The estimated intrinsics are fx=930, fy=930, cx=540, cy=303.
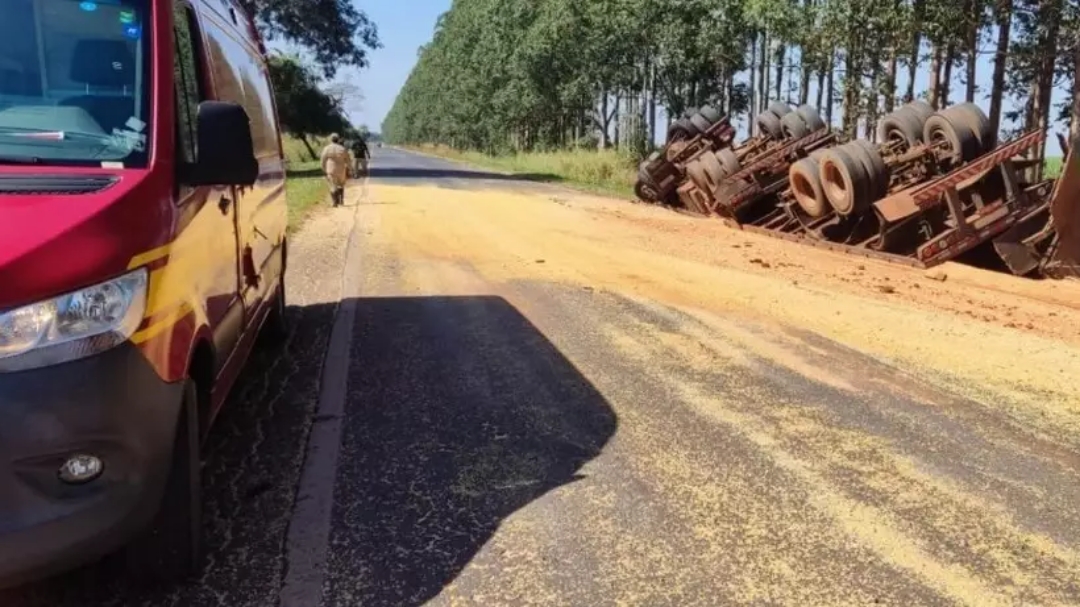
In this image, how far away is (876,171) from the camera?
1236cm

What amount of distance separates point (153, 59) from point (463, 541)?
211 centimetres

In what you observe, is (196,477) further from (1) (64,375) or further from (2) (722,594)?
(2) (722,594)

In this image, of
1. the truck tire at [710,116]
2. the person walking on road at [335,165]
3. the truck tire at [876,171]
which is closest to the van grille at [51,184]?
the truck tire at [876,171]

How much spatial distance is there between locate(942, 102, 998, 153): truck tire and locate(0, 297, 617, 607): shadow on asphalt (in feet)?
26.0

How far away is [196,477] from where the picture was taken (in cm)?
321

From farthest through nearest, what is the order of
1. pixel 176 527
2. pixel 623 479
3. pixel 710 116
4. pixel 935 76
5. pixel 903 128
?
pixel 935 76, pixel 710 116, pixel 903 128, pixel 623 479, pixel 176 527

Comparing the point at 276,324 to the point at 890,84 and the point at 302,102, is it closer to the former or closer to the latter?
the point at 890,84

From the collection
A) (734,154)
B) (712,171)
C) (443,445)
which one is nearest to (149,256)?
(443,445)

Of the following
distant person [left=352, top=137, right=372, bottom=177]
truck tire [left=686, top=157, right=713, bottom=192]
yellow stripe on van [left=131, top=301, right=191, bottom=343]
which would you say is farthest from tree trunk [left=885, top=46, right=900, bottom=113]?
yellow stripe on van [left=131, top=301, right=191, bottom=343]

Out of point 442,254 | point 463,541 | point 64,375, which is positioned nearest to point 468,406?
point 463,541

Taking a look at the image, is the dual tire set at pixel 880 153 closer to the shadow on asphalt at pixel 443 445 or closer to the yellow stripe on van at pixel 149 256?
the shadow on asphalt at pixel 443 445

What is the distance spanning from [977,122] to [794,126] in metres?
5.13

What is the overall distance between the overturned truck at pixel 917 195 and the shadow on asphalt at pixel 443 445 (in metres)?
6.37

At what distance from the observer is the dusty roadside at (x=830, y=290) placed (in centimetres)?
633
